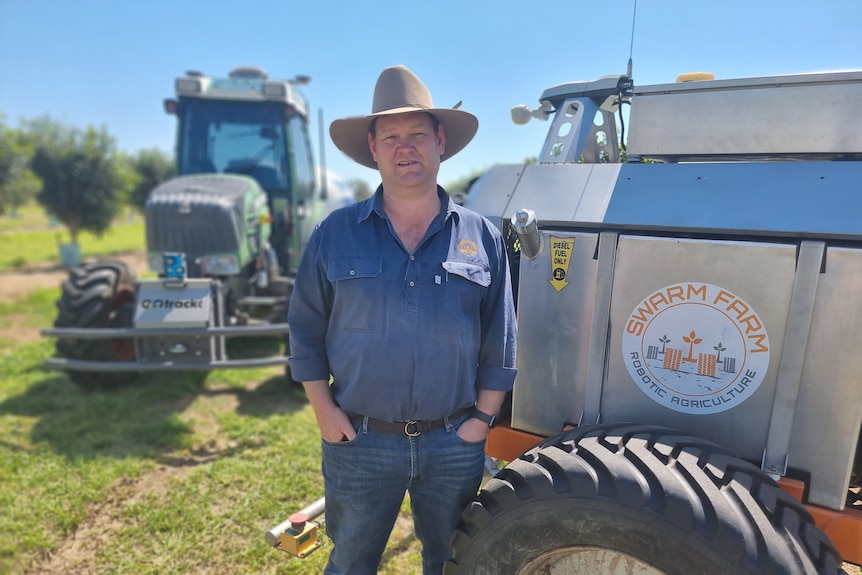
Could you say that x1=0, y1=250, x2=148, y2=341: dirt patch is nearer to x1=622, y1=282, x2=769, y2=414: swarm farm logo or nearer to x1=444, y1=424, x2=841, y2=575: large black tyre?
x1=444, y1=424, x2=841, y2=575: large black tyre

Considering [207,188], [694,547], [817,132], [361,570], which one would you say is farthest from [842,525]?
[207,188]

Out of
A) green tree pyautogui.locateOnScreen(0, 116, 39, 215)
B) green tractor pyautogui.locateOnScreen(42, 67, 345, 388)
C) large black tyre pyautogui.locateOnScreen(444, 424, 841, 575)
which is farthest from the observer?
green tree pyautogui.locateOnScreen(0, 116, 39, 215)

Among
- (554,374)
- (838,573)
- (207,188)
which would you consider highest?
(207,188)

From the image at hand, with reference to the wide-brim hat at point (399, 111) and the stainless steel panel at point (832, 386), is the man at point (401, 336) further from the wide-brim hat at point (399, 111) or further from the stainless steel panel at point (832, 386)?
the stainless steel panel at point (832, 386)

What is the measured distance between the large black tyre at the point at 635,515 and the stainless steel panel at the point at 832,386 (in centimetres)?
22

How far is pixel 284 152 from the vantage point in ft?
18.7

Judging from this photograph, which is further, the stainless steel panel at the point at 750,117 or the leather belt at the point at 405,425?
the leather belt at the point at 405,425

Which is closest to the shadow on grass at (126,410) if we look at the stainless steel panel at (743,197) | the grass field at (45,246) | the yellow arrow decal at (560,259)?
the yellow arrow decal at (560,259)

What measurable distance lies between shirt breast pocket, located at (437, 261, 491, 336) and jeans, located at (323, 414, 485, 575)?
355 mm

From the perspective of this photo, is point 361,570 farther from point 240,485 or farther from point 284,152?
point 284,152

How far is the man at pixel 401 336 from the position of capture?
166 cm

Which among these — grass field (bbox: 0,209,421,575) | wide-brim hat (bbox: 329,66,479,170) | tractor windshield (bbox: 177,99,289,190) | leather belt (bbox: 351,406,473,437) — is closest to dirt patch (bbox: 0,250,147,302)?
tractor windshield (bbox: 177,99,289,190)

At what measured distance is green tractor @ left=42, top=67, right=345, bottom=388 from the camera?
402 centimetres

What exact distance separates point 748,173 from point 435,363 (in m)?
1.10
